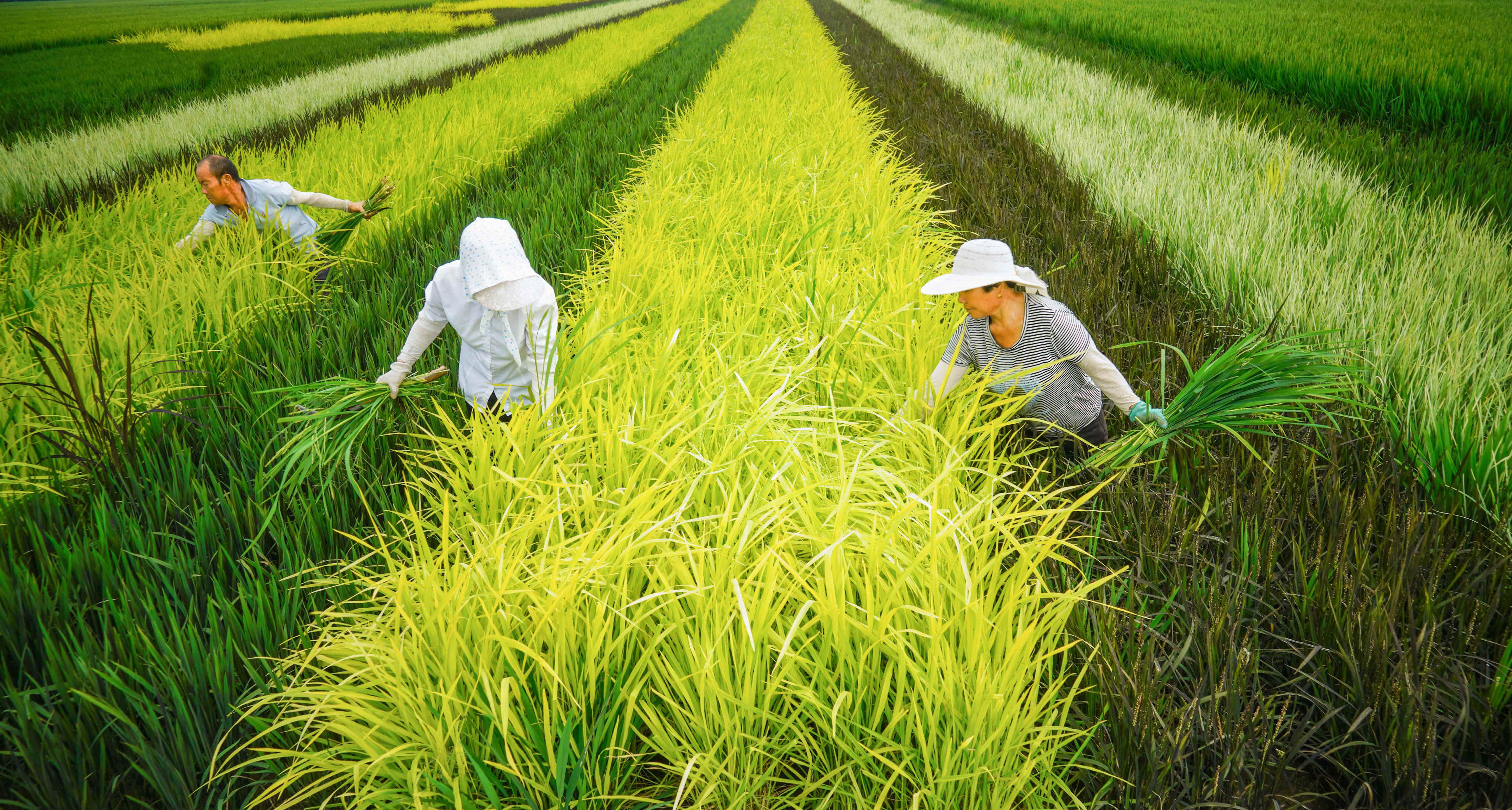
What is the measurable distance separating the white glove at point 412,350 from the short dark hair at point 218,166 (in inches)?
70.0

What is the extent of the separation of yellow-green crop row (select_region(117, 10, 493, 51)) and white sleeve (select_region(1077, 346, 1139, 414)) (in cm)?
→ 1934

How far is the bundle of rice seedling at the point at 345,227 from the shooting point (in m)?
3.26

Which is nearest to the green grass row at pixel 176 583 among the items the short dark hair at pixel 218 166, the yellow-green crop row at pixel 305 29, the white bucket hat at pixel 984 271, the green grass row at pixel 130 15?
the short dark hair at pixel 218 166

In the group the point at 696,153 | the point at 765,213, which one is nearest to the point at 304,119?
the point at 696,153

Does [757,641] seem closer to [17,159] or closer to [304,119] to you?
[17,159]

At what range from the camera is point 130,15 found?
85.9 ft

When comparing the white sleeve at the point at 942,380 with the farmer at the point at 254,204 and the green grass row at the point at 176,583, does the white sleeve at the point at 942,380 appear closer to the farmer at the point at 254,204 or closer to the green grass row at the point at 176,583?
the green grass row at the point at 176,583

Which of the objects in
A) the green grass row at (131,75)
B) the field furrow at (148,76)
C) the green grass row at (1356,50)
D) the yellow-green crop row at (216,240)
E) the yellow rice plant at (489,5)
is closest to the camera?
the yellow-green crop row at (216,240)

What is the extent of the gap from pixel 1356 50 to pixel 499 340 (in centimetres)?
914

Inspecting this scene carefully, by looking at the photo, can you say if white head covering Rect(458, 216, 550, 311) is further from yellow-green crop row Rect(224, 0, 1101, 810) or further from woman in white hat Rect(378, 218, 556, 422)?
yellow-green crop row Rect(224, 0, 1101, 810)

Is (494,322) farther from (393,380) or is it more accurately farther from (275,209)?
(275,209)

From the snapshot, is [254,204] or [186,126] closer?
[254,204]

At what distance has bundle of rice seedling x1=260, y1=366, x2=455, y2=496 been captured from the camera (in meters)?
1.71

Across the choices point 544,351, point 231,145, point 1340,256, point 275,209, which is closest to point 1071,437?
point 544,351
